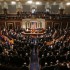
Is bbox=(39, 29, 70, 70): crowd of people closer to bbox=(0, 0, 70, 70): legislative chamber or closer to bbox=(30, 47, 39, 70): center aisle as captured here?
bbox=(0, 0, 70, 70): legislative chamber

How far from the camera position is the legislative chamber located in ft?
55.5

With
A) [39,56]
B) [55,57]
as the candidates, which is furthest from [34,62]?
[55,57]

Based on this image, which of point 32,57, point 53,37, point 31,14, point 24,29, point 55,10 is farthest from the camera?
point 55,10

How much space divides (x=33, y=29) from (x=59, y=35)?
676 centimetres

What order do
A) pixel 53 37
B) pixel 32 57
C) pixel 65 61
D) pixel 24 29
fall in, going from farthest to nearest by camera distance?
pixel 24 29 → pixel 53 37 → pixel 32 57 → pixel 65 61

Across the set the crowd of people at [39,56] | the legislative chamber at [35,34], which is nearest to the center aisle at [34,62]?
the legislative chamber at [35,34]

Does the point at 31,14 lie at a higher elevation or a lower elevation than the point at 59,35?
higher

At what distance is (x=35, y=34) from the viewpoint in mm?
29766

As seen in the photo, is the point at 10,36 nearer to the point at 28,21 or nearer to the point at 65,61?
the point at 28,21

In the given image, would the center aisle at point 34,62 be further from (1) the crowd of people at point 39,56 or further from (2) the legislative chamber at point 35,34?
(1) the crowd of people at point 39,56

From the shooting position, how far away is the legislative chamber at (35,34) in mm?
16906

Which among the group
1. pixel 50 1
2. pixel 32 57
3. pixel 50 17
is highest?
pixel 50 1

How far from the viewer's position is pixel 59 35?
25766 millimetres

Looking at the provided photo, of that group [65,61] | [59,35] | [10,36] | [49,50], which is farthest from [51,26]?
[65,61]
